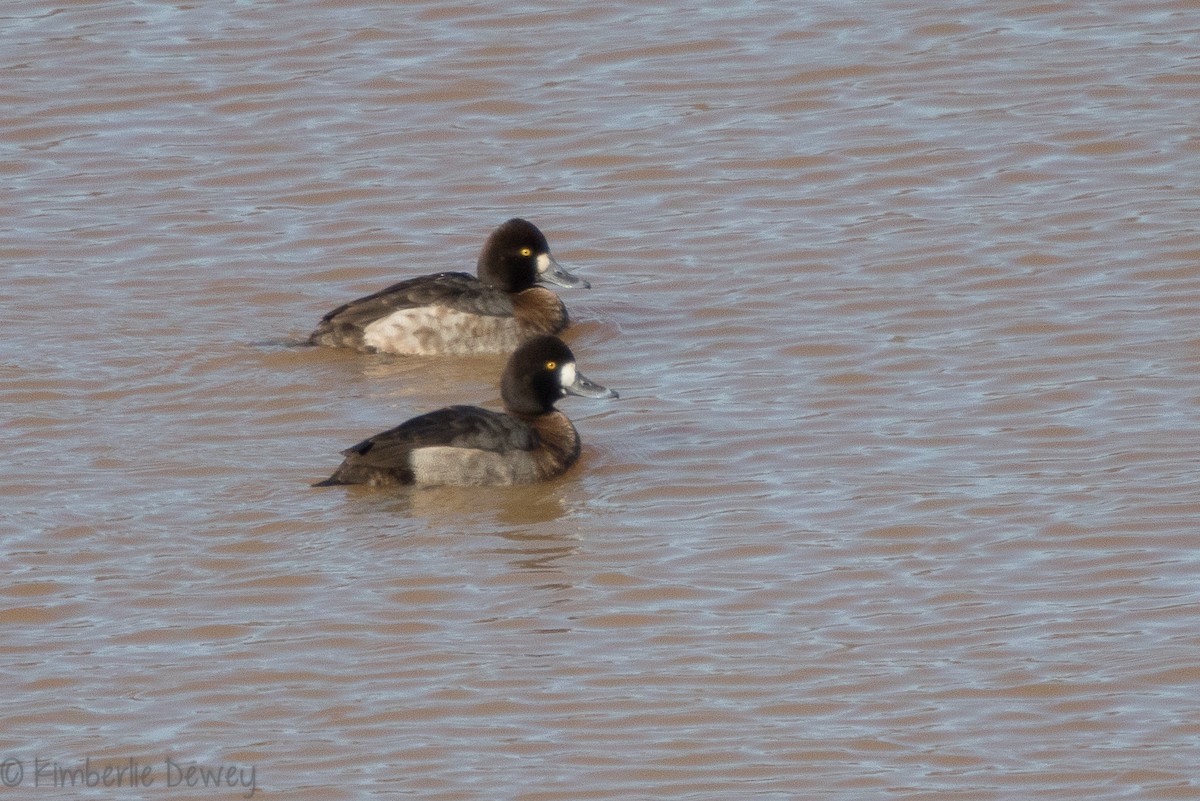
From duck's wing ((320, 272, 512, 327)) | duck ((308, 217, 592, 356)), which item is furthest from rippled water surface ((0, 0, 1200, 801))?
duck's wing ((320, 272, 512, 327))

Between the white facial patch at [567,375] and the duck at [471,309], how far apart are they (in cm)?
139

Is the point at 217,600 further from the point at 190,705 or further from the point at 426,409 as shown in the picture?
the point at 426,409

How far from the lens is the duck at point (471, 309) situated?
1117 cm

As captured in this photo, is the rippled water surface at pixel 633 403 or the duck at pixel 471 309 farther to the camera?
the duck at pixel 471 309

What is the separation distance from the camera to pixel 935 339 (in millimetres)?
10891

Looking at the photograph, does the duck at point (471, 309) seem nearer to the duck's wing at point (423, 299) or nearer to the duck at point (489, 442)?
the duck's wing at point (423, 299)

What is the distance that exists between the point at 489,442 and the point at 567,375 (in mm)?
721

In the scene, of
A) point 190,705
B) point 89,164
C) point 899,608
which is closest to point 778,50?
point 89,164

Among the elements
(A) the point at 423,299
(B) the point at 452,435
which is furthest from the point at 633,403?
(A) the point at 423,299
